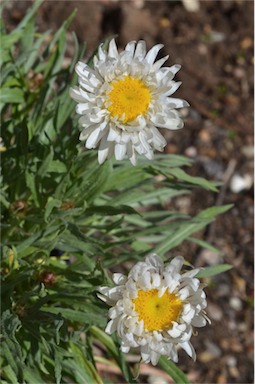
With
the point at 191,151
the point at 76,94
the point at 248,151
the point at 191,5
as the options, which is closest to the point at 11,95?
the point at 76,94

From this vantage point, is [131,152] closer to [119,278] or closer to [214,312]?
[119,278]

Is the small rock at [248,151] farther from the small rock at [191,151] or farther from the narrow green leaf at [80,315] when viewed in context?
the narrow green leaf at [80,315]

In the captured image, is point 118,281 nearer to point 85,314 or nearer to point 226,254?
point 85,314

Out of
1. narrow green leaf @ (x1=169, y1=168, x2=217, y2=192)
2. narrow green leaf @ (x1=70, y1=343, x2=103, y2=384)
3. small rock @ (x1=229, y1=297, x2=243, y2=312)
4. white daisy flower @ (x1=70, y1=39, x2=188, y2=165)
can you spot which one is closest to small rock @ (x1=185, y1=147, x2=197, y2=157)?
small rock @ (x1=229, y1=297, x2=243, y2=312)

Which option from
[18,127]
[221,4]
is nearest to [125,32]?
[221,4]

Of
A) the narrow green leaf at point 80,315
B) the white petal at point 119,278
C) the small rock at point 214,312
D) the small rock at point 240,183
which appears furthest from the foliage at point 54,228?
the small rock at point 240,183
